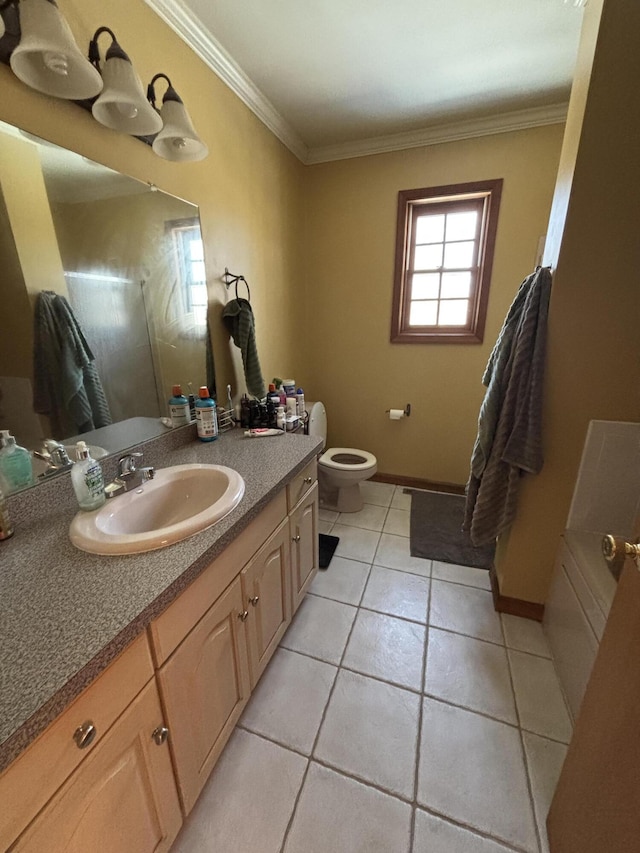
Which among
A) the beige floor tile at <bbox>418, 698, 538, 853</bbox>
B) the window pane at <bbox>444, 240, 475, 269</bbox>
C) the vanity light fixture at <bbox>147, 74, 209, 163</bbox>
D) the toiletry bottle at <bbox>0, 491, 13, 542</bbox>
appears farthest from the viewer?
the window pane at <bbox>444, 240, 475, 269</bbox>

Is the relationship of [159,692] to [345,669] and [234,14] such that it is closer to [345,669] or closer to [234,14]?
[345,669]

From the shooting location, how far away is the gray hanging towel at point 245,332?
5.78 feet

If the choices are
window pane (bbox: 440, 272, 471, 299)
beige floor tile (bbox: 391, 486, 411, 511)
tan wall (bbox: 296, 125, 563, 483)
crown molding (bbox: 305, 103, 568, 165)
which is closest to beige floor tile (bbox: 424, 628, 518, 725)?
beige floor tile (bbox: 391, 486, 411, 511)

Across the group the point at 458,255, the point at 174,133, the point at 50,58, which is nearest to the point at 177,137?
the point at 174,133

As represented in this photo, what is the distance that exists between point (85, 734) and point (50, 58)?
1.53 meters

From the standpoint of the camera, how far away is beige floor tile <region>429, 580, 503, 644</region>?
1559mm

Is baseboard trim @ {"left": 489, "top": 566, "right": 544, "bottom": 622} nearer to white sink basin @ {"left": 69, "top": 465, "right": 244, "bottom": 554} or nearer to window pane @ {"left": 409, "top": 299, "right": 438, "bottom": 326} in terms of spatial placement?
white sink basin @ {"left": 69, "top": 465, "right": 244, "bottom": 554}

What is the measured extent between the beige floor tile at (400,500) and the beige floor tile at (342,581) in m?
0.72

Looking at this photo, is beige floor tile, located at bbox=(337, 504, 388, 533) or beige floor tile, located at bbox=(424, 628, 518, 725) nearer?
beige floor tile, located at bbox=(424, 628, 518, 725)

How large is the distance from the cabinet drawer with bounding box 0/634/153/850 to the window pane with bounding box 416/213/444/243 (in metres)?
2.74

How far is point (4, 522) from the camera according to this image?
870 mm

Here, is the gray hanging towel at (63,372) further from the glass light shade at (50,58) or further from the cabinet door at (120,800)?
the cabinet door at (120,800)

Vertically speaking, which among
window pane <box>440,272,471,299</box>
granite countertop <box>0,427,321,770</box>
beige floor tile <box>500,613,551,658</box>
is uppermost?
window pane <box>440,272,471,299</box>

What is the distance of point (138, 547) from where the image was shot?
81cm
